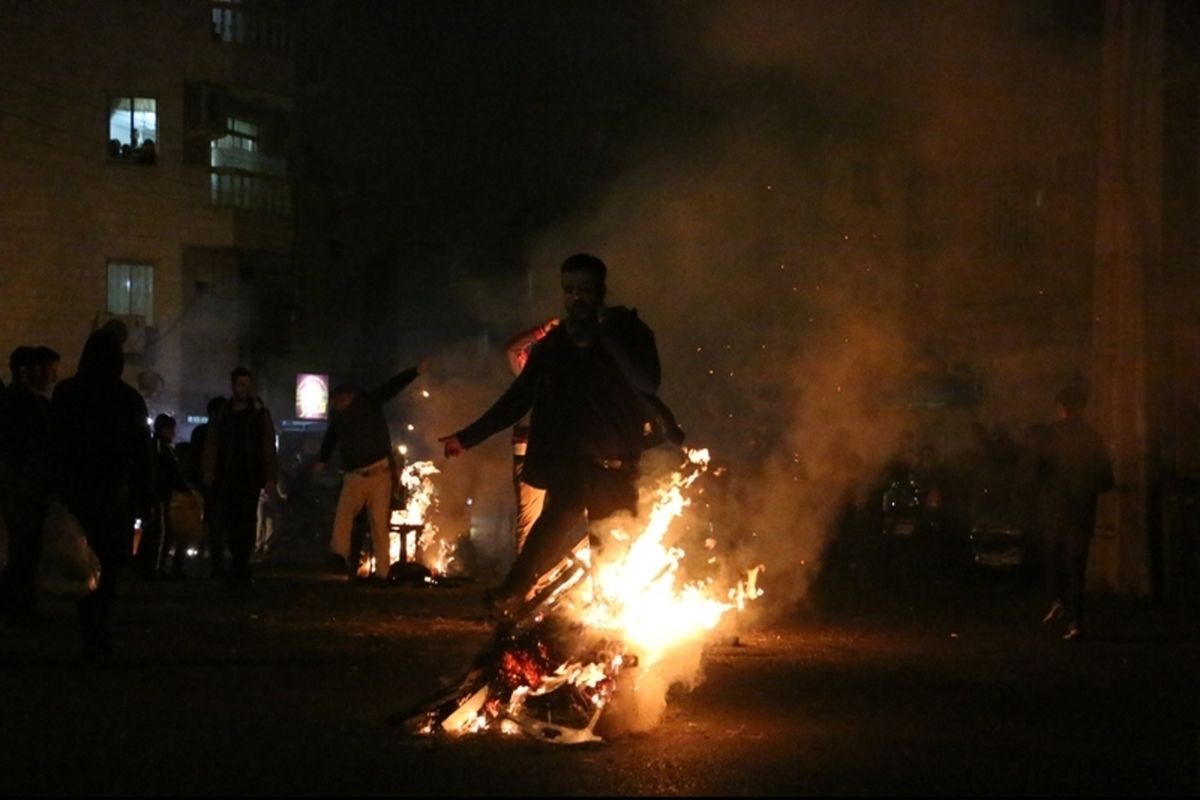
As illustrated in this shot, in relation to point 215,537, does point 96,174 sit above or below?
above

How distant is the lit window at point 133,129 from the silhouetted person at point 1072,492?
976 inches

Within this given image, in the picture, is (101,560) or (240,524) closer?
(101,560)

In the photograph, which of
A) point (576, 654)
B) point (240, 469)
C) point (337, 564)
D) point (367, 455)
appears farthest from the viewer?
point (337, 564)

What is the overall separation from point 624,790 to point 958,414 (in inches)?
728

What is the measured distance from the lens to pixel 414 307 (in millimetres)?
49344

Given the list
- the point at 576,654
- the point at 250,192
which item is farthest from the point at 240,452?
the point at 250,192

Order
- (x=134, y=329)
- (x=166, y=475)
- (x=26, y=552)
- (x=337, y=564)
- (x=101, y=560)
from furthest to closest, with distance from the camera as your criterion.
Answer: (x=134, y=329)
(x=337, y=564)
(x=166, y=475)
(x=26, y=552)
(x=101, y=560)

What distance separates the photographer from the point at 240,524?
13648 millimetres

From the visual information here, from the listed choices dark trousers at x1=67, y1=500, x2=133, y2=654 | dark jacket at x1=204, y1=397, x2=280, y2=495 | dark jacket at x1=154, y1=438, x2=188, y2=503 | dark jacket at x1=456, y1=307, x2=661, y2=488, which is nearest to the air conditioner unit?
dark jacket at x1=154, y1=438, x2=188, y2=503

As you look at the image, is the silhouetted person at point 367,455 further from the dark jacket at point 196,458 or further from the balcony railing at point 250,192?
the balcony railing at point 250,192

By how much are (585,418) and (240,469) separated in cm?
693

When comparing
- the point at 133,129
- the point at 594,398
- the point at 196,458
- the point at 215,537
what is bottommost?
the point at 215,537

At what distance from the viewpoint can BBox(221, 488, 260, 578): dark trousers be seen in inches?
536

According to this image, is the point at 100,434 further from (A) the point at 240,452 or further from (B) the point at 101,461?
(A) the point at 240,452
